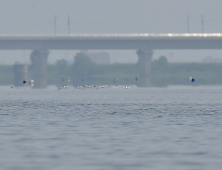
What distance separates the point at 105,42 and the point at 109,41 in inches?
52.0

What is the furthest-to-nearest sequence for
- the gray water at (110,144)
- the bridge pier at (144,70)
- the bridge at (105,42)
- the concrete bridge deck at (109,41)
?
the bridge pier at (144,70)
the bridge at (105,42)
the concrete bridge deck at (109,41)
the gray water at (110,144)

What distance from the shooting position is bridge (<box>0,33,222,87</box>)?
176m

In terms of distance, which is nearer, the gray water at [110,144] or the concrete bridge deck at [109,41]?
the gray water at [110,144]

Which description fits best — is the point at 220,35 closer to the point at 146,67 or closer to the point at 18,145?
the point at 146,67

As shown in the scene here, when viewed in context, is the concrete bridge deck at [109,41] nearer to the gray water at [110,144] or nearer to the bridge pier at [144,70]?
the bridge pier at [144,70]

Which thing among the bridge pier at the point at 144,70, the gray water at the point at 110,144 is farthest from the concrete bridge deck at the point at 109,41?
the gray water at the point at 110,144

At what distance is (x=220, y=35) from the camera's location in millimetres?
178500

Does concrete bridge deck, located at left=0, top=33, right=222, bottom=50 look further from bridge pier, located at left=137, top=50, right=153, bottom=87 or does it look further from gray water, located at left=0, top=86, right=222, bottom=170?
gray water, located at left=0, top=86, right=222, bottom=170

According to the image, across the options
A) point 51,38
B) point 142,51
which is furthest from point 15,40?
point 142,51

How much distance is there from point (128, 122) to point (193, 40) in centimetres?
13490

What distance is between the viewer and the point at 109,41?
589ft

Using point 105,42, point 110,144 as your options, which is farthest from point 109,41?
point 110,144

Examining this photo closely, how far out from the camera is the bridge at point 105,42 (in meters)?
A: 176

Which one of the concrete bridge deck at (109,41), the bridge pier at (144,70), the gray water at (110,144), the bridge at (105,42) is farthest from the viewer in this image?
the bridge pier at (144,70)
